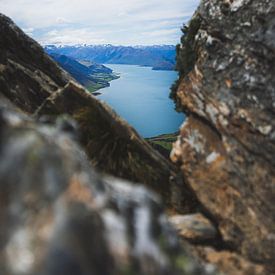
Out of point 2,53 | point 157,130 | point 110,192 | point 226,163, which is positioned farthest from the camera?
point 157,130

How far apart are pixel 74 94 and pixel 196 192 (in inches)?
327

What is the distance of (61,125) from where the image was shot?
32.6ft

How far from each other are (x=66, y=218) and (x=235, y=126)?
39.4 feet

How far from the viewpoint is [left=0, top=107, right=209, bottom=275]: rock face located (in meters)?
6.93

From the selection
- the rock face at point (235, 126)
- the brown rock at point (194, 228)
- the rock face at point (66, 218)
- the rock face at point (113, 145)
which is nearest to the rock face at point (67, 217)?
the rock face at point (66, 218)

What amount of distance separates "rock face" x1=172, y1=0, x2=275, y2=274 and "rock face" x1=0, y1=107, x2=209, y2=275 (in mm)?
7165

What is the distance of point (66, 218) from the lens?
715 centimetres

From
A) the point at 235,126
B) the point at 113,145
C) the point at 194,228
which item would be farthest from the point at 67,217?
the point at 113,145

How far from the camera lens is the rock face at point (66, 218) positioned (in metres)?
6.93

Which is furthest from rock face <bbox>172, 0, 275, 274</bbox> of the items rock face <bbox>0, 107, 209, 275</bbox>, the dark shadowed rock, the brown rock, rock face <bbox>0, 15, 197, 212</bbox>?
the dark shadowed rock

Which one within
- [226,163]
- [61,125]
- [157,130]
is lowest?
[157,130]

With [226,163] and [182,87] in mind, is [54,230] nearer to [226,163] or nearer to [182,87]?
[226,163]

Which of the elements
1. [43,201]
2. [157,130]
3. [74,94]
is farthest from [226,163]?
[157,130]

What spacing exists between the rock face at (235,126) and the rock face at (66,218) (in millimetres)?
7165
